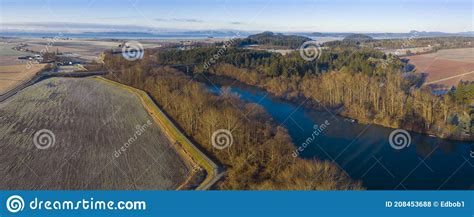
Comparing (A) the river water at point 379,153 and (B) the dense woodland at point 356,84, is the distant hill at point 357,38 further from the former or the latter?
(A) the river water at point 379,153

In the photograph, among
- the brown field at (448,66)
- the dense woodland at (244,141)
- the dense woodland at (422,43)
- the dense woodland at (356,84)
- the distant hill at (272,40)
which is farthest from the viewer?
the distant hill at (272,40)

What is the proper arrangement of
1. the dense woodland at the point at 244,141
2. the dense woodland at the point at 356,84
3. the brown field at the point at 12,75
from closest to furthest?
1. the dense woodland at the point at 244,141
2. the brown field at the point at 12,75
3. the dense woodland at the point at 356,84

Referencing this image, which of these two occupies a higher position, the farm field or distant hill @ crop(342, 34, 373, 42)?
distant hill @ crop(342, 34, 373, 42)

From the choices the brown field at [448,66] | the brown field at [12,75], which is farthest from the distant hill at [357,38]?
the brown field at [12,75]

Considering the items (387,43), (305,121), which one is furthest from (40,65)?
(387,43)

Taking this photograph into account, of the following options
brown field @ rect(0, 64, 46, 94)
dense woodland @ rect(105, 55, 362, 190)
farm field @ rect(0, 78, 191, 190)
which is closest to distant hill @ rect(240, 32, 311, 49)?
dense woodland @ rect(105, 55, 362, 190)

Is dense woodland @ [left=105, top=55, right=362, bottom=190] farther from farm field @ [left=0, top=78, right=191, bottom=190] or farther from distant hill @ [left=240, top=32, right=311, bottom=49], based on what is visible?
distant hill @ [left=240, top=32, right=311, bottom=49]
